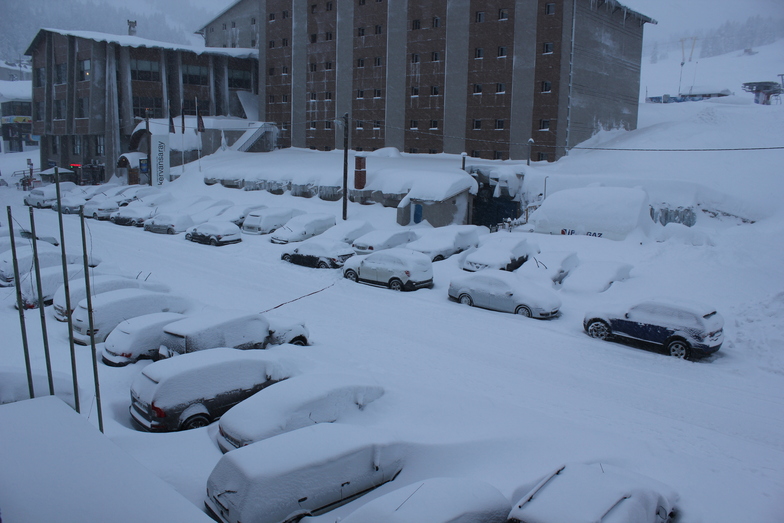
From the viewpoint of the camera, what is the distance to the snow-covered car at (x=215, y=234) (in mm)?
27172

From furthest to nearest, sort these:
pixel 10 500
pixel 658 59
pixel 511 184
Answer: pixel 658 59 → pixel 511 184 → pixel 10 500

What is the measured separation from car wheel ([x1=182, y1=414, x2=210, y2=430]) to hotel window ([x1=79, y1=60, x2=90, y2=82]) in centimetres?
5391

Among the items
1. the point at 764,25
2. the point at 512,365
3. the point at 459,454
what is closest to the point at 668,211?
the point at 512,365

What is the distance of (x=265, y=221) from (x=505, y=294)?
1609 centimetres

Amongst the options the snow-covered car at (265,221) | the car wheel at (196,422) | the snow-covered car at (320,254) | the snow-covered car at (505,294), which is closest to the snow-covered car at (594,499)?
the car wheel at (196,422)

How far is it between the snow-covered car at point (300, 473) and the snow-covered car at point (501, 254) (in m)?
14.0

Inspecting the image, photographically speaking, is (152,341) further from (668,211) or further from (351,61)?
(351,61)

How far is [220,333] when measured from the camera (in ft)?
40.4

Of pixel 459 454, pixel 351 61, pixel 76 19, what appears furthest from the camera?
pixel 76 19

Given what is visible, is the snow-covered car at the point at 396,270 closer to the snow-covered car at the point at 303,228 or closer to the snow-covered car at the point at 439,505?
the snow-covered car at the point at 303,228

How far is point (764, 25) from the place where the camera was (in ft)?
249

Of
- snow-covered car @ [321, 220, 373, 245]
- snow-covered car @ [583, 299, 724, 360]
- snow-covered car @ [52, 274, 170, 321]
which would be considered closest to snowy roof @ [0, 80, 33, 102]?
snow-covered car @ [321, 220, 373, 245]

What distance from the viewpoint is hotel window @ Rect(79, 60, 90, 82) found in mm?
53122

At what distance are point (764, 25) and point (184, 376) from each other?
91.6 meters
